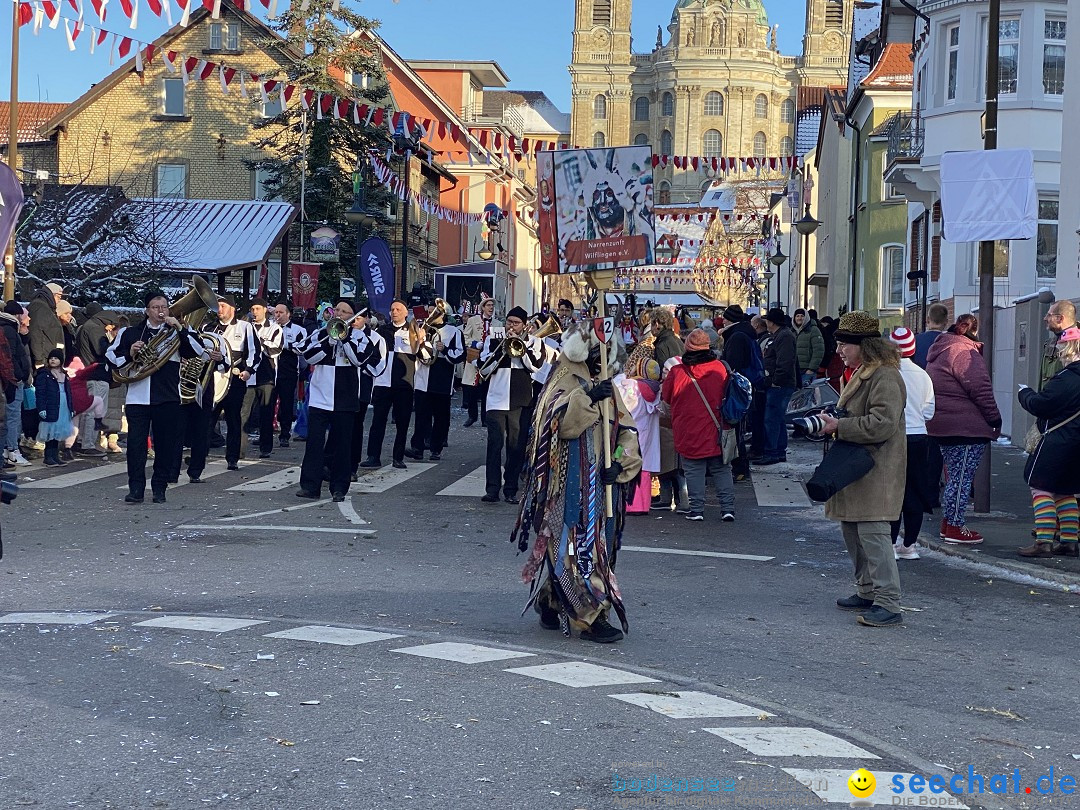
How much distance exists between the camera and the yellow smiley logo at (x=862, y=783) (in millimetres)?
5039

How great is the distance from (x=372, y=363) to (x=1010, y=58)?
16.1 m

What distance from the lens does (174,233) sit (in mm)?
31281

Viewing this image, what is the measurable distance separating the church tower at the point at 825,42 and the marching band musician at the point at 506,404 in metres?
147

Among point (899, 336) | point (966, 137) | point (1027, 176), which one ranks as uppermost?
point (966, 137)

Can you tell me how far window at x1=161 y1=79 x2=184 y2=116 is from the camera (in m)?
51.9

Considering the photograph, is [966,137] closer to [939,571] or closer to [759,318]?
[759,318]

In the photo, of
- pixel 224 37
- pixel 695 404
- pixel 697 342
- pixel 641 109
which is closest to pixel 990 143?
pixel 697 342

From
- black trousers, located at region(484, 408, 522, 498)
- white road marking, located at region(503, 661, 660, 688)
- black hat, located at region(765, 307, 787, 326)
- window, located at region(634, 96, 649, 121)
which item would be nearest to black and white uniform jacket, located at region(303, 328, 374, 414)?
black trousers, located at region(484, 408, 522, 498)

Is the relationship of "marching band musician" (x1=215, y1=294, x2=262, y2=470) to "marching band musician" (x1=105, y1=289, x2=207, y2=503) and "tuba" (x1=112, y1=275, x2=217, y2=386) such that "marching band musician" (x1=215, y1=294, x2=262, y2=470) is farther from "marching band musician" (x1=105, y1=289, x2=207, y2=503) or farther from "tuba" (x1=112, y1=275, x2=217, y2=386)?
"tuba" (x1=112, y1=275, x2=217, y2=386)

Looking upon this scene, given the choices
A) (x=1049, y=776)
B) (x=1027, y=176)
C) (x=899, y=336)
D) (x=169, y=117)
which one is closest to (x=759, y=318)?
(x=1027, y=176)

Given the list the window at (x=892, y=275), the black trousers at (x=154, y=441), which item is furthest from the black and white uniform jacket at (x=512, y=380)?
the window at (x=892, y=275)

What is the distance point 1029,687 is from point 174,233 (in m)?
26.8

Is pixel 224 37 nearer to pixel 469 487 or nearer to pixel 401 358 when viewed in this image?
pixel 401 358

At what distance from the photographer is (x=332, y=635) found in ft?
24.6
